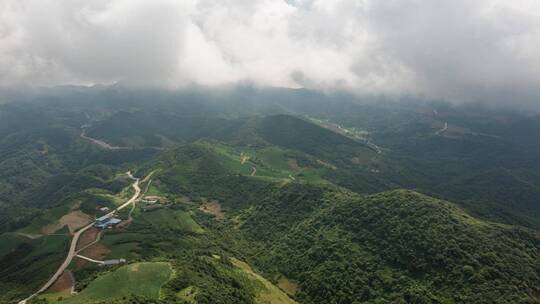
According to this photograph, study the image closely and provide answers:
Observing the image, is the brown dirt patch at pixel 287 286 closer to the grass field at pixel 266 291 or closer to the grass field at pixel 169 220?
the grass field at pixel 266 291

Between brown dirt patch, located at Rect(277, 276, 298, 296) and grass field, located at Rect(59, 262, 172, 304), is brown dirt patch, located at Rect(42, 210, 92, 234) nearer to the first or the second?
grass field, located at Rect(59, 262, 172, 304)

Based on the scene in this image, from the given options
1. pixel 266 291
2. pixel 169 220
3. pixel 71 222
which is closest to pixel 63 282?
pixel 71 222

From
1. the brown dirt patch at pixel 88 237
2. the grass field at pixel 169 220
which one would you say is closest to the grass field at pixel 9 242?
the brown dirt patch at pixel 88 237

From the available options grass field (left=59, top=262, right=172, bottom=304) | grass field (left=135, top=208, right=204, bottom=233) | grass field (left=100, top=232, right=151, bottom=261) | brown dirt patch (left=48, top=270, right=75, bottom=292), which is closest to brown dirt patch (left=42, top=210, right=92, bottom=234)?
grass field (left=135, top=208, right=204, bottom=233)

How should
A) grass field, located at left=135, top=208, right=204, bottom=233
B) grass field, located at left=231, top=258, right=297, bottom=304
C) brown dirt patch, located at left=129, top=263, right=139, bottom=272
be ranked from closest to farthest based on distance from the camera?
brown dirt patch, located at left=129, top=263, right=139, bottom=272 < grass field, located at left=231, top=258, right=297, bottom=304 < grass field, located at left=135, top=208, right=204, bottom=233

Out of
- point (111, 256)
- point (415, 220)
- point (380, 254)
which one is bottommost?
point (111, 256)

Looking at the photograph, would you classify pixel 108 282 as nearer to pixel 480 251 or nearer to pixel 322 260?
pixel 322 260

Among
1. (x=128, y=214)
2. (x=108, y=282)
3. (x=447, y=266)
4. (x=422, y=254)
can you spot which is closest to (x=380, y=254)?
(x=422, y=254)

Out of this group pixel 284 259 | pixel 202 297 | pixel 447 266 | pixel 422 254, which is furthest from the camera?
pixel 284 259
